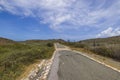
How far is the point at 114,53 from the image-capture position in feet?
105

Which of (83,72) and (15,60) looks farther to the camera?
(15,60)

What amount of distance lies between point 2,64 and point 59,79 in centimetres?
897

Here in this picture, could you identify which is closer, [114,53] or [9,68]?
[9,68]

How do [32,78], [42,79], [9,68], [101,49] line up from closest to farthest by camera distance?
[42,79], [32,78], [9,68], [101,49]

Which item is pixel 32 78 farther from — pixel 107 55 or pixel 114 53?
pixel 107 55

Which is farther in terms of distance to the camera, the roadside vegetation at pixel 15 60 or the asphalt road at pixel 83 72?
the roadside vegetation at pixel 15 60

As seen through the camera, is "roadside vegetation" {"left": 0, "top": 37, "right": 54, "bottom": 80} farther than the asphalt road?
Yes

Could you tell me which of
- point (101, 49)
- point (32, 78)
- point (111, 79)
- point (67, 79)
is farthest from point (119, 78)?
point (101, 49)

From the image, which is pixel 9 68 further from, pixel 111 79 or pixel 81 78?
pixel 111 79

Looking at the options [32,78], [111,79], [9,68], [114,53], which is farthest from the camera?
[114,53]

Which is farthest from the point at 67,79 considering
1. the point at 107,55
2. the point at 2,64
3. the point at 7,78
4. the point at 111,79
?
the point at 107,55

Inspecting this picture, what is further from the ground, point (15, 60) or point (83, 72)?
point (15, 60)

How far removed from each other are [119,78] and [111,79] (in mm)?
634

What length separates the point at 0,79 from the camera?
14703 millimetres
